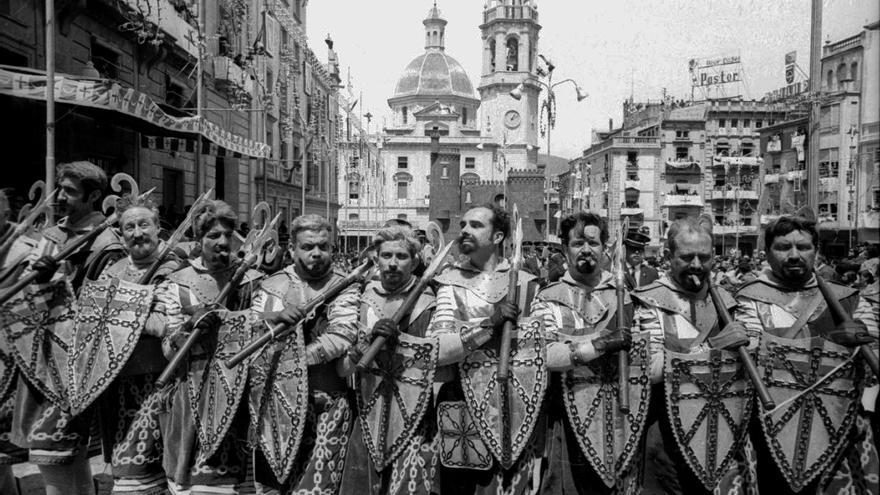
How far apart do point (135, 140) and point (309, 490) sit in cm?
1477

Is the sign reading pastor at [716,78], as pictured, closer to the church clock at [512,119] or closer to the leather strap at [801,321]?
the church clock at [512,119]

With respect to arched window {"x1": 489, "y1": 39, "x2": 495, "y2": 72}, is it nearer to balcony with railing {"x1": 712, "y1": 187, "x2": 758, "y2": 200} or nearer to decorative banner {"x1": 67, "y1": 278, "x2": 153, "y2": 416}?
balcony with railing {"x1": 712, "y1": 187, "x2": 758, "y2": 200}

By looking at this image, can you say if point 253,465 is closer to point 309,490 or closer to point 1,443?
point 309,490

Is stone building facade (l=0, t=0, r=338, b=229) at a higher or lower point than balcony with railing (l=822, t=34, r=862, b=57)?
lower

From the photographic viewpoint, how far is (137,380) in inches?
187

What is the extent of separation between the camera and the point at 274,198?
3291 centimetres

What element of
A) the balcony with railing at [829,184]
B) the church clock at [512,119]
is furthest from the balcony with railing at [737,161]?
the church clock at [512,119]

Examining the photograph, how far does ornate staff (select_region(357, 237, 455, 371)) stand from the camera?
13.0 feet

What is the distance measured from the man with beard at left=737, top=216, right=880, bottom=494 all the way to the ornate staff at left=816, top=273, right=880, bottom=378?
0.11 feet

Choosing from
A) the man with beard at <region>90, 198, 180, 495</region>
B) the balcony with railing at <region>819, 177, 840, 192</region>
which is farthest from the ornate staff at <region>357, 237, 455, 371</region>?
the balcony with railing at <region>819, 177, 840, 192</region>

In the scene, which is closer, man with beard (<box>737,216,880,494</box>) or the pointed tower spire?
man with beard (<box>737,216,880,494</box>)

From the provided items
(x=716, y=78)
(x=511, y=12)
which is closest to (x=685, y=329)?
(x=716, y=78)

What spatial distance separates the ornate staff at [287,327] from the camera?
4074mm

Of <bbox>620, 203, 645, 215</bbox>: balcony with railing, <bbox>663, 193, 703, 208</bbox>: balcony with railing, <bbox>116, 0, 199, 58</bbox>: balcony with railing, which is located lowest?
<bbox>620, 203, 645, 215</bbox>: balcony with railing
